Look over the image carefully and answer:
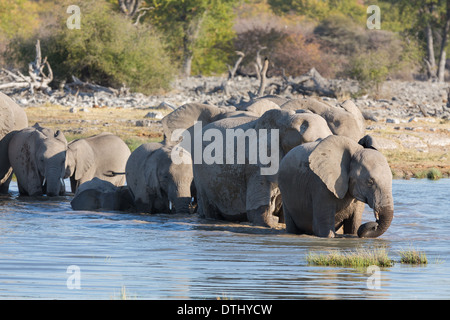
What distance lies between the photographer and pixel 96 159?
50.8 ft

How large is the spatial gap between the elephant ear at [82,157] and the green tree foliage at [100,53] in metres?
18.1

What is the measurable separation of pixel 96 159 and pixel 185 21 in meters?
30.7

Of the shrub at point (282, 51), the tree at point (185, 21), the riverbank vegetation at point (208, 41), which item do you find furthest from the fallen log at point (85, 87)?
the shrub at point (282, 51)

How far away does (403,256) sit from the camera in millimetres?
9172

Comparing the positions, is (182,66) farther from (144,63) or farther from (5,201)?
(5,201)

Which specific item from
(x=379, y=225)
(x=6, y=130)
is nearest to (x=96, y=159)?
(x=6, y=130)

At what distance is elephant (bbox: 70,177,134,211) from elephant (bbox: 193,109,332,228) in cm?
186

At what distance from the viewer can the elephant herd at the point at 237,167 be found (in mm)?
9961

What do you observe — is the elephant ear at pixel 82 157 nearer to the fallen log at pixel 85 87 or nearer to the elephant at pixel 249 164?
the elephant at pixel 249 164

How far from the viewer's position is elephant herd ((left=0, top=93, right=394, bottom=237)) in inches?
392

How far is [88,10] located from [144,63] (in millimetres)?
2813

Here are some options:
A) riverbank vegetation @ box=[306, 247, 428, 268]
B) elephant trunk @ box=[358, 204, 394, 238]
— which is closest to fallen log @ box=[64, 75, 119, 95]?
elephant trunk @ box=[358, 204, 394, 238]
